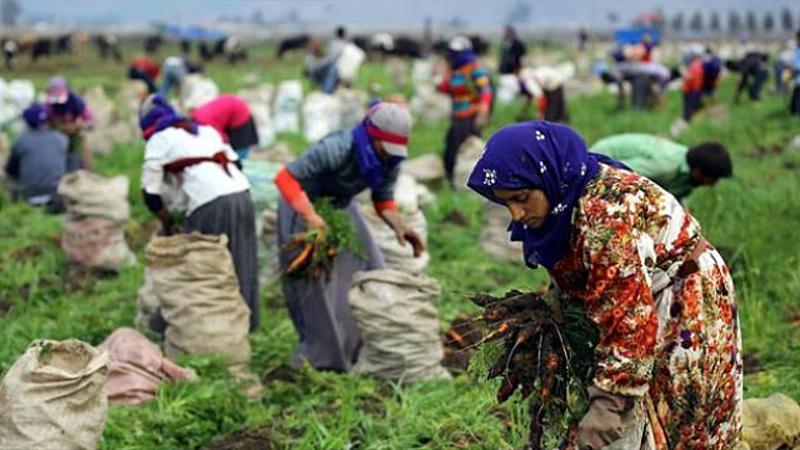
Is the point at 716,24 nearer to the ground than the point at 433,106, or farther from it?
nearer to the ground

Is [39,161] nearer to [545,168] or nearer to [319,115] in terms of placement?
[319,115]

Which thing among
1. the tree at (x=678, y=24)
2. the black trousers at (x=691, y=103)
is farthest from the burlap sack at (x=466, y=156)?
the tree at (x=678, y=24)

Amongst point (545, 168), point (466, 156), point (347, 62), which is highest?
point (545, 168)

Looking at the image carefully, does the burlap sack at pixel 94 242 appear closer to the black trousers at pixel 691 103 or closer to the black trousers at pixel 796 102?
the black trousers at pixel 796 102

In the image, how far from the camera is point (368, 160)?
394cm

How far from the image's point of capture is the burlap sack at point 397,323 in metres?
3.98

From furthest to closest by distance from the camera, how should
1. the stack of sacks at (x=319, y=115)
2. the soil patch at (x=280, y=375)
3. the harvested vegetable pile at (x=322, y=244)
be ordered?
1. the stack of sacks at (x=319, y=115)
2. the soil patch at (x=280, y=375)
3. the harvested vegetable pile at (x=322, y=244)

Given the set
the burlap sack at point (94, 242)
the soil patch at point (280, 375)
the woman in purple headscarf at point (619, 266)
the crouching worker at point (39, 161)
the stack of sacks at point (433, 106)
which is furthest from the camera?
the stack of sacks at point (433, 106)

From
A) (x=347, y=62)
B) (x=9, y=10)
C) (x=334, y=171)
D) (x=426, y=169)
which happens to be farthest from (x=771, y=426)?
(x=9, y=10)

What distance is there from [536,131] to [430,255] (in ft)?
Result: 13.1

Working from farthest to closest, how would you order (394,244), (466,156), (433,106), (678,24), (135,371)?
(678,24), (433,106), (466,156), (394,244), (135,371)

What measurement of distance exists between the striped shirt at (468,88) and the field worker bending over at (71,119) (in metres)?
2.86

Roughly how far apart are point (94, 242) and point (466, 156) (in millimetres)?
2814

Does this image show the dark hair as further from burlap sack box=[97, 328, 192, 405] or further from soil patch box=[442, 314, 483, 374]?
burlap sack box=[97, 328, 192, 405]
